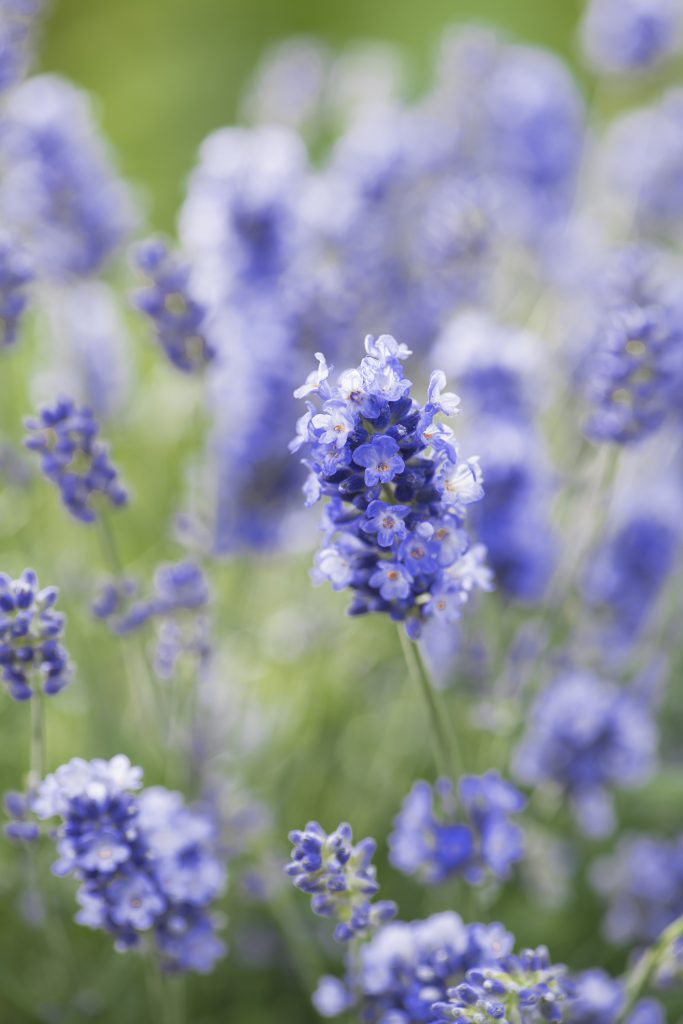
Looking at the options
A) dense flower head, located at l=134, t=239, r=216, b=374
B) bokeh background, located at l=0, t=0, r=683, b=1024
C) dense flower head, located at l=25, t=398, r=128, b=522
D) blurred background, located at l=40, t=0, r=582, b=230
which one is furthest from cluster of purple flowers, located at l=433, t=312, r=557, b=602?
blurred background, located at l=40, t=0, r=582, b=230

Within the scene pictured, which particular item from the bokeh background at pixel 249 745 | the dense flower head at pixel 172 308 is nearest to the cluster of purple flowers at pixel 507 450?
the bokeh background at pixel 249 745

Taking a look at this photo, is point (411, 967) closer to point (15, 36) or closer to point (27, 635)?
point (27, 635)

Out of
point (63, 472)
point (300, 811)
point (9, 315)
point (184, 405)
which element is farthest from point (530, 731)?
point (184, 405)

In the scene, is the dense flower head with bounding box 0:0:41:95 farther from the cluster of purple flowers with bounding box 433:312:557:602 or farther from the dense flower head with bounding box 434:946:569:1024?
the dense flower head with bounding box 434:946:569:1024

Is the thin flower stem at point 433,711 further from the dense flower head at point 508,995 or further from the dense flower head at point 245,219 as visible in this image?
the dense flower head at point 245,219

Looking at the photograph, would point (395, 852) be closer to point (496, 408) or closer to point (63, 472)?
point (63, 472)

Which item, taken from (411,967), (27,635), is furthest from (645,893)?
(27,635)
